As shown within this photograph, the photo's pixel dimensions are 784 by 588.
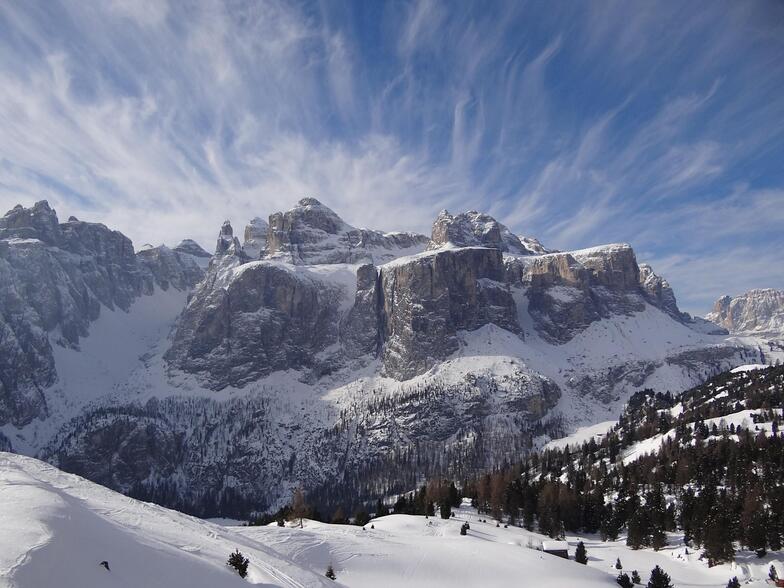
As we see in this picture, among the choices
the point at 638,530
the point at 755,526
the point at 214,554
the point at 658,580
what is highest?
the point at 755,526

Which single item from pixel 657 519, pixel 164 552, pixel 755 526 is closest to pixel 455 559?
pixel 164 552

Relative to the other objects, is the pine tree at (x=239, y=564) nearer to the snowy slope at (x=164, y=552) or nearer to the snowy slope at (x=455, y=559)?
the snowy slope at (x=164, y=552)

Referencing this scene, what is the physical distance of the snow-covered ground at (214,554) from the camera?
15.9 metres

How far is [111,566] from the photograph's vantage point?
1711 cm

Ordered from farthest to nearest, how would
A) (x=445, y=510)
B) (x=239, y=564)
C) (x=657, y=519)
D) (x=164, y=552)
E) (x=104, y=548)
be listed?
(x=445, y=510) < (x=657, y=519) < (x=239, y=564) < (x=164, y=552) < (x=104, y=548)

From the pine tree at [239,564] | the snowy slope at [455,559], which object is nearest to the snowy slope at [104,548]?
the pine tree at [239,564]

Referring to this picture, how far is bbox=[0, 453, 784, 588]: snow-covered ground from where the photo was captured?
1595 centimetres

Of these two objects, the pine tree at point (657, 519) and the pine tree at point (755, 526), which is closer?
the pine tree at point (755, 526)

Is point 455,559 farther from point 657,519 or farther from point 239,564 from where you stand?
point 657,519

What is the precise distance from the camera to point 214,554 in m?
23.0

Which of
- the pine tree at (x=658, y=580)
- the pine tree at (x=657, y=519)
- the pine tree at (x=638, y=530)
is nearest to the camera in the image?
the pine tree at (x=658, y=580)

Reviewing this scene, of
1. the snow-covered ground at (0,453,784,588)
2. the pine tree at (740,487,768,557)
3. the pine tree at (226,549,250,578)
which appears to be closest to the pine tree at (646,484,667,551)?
the snow-covered ground at (0,453,784,588)

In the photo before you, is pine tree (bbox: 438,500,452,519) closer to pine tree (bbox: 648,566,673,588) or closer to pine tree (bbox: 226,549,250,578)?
pine tree (bbox: 648,566,673,588)

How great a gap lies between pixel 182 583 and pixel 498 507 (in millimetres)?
88203
